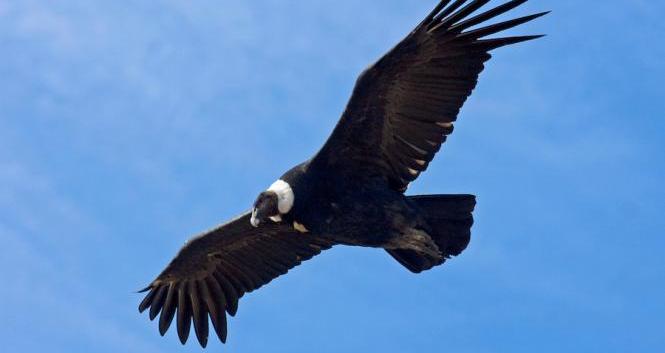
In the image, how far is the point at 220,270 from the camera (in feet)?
50.1

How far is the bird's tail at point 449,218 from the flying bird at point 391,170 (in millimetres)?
11

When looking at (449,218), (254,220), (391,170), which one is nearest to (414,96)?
(391,170)

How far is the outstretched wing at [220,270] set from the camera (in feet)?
48.7

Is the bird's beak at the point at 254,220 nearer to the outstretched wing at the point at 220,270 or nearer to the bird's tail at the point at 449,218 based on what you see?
the outstretched wing at the point at 220,270

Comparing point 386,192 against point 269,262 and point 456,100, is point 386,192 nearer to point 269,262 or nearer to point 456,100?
point 456,100

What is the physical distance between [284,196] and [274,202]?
195 millimetres

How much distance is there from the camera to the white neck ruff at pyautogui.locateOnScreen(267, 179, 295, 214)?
1345cm

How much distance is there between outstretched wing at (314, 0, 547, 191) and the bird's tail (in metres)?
0.35

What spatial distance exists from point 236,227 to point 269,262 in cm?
69

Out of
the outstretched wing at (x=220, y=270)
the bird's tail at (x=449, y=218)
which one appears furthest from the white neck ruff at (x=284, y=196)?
the bird's tail at (x=449, y=218)

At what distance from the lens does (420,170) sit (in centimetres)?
1344

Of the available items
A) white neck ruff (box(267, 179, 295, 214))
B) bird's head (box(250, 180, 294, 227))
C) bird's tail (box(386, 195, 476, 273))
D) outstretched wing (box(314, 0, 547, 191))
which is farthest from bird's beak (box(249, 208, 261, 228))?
bird's tail (box(386, 195, 476, 273))

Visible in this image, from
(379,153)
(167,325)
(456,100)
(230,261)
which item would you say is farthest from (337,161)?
(167,325)

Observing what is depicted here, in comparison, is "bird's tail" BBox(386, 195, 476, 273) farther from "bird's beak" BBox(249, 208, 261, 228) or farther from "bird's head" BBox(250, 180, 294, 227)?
"bird's beak" BBox(249, 208, 261, 228)
